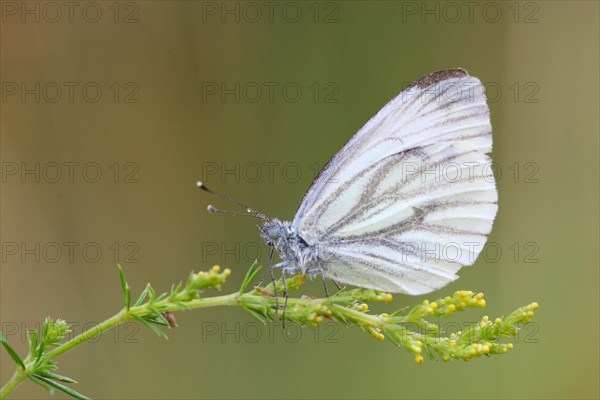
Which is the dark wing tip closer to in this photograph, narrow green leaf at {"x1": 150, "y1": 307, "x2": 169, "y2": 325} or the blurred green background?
narrow green leaf at {"x1": 150, "y1": 307, "x2": 169, "y2": 325}

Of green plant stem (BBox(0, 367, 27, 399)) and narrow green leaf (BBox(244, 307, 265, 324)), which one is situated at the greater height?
narrow green leaf (BBox(244, 307, 265, 324))

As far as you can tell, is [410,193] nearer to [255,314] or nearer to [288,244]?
[288,244]

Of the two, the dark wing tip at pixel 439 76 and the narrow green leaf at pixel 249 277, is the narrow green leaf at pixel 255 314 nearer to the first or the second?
the narrow green leaf at pixel 249 277

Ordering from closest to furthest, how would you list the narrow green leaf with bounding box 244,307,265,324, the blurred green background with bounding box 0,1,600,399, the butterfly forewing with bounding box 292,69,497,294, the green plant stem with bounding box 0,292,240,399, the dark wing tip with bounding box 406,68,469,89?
the green plant stem with bounding box 0,292,240,399, the narrow green leaf with bounding box 244,307,265,324, the butterfly forewing with bounding box 292,69,497,294, the dark wing tip with bounding box 406,68,469,89, the blurred green background with bounding box 0,1,600,399

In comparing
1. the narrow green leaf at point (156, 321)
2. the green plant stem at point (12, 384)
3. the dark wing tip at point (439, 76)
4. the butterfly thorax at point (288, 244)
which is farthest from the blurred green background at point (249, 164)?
the green plant stem at point (12, 384)

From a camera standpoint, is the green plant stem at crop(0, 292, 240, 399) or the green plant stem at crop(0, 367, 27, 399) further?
the green plant stem at crop(0, 292, 240, 399)

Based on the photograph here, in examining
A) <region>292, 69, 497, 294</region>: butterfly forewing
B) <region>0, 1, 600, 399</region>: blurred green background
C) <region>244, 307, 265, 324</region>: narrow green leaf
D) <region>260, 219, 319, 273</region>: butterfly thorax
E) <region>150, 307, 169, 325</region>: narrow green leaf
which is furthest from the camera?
<region>0, 1, 600, 399</region>: blurred green background

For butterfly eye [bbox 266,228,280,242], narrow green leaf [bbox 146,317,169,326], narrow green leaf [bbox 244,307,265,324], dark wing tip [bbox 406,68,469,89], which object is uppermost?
dark wing tip [bbox 406,68,469,89]

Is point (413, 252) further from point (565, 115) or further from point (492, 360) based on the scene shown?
point (565, 115)

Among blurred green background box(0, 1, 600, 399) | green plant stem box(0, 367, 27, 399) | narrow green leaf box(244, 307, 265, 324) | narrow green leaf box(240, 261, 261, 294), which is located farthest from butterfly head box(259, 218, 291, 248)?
blurred green background box(0, 1, 600, 399)
